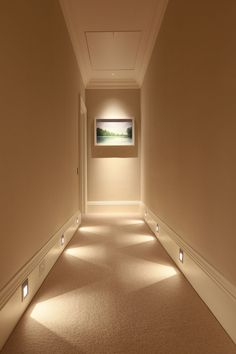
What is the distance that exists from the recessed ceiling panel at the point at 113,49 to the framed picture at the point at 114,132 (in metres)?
1.14

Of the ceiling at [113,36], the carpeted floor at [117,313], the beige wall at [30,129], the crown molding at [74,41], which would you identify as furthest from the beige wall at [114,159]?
the carpeted floor at [117,313]

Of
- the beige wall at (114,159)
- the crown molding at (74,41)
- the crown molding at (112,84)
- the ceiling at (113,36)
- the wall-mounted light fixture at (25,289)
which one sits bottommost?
the wall-mounted light fixture at (25,289)

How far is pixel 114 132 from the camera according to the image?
595cm

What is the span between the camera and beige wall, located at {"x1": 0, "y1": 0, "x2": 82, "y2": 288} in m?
1.50

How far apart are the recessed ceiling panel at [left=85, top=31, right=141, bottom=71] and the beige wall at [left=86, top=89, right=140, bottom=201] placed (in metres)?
0.78

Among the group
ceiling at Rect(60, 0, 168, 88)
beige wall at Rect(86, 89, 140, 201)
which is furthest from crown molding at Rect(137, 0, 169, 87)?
beige wall at Rect(86, 89, 140, 201)

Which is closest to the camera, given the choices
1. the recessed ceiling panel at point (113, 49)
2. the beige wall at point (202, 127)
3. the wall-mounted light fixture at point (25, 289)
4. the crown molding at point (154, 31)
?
the beige wall at point (202, 127)

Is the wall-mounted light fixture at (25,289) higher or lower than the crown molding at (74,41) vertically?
lower

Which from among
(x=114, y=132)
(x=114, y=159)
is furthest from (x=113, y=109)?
(x=114, y=159)

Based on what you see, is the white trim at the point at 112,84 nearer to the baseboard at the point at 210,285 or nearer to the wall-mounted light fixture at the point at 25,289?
the baseboard at the point at 210,285

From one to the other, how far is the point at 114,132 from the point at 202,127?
4.19 m

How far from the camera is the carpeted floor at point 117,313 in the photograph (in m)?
1.35

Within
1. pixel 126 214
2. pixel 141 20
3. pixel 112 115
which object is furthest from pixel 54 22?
pixel 126 214

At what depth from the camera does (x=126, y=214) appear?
568 cm
